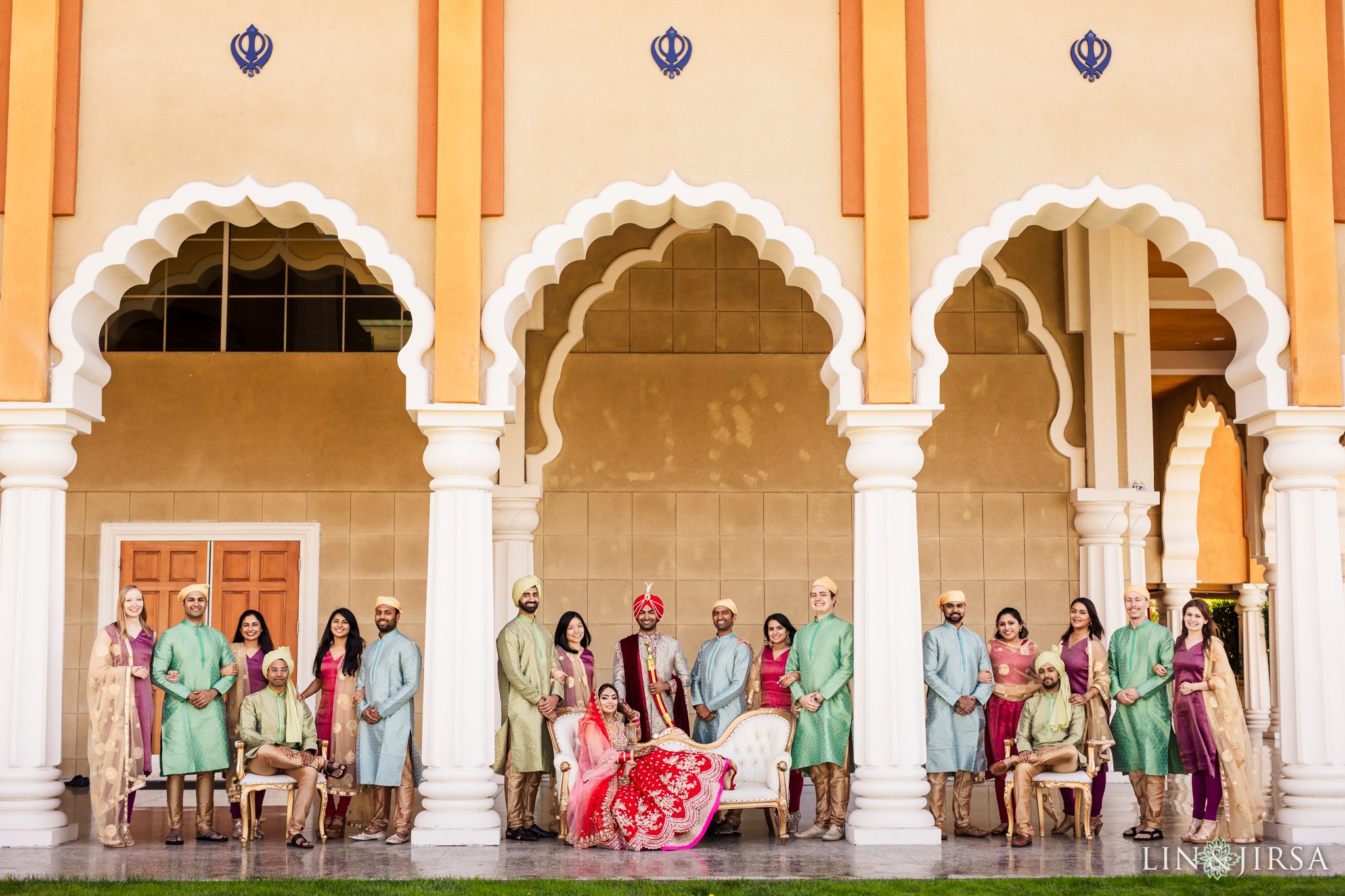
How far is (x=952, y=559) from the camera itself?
457 inches

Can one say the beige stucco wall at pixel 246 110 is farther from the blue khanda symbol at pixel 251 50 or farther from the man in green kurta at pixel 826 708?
the man in green kurta at pixel 826 708

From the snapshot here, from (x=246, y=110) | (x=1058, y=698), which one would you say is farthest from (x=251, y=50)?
(x=1058, y=698)

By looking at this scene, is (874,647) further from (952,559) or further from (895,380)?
(952,559)

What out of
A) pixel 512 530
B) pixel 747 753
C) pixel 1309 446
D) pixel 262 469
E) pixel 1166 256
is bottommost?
pixel 747 753

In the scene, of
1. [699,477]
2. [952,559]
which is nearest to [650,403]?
[699,477]

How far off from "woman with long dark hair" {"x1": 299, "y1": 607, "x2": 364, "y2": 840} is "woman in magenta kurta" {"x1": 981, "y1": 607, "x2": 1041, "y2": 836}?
12.3 ft

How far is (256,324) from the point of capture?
11602 millimetres

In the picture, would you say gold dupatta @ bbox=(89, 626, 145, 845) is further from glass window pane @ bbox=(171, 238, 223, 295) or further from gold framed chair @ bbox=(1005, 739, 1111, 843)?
gold framed chair @ bbox=(1005, 739, 1111, 843)

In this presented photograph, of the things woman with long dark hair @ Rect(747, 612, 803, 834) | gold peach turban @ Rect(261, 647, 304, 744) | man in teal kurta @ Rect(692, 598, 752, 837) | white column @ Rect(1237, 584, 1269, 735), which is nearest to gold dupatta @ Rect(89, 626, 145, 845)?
gold peach turban @ Rect(261, 647, 304, 744)

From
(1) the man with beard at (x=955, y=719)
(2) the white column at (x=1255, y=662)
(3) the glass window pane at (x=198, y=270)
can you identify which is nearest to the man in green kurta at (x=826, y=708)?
(1) the man with beard at (x=955, y=719)

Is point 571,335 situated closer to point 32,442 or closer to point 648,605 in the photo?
point 648,605

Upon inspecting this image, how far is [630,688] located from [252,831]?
91.4 inches

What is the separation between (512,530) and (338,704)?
2870 millimetres

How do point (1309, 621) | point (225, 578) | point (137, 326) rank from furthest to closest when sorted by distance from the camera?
point (137, 326), point (225, 578), point (1309, 621)
